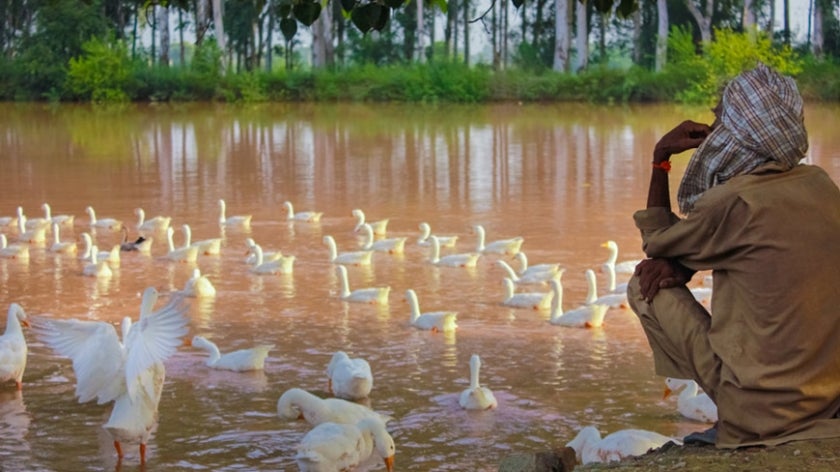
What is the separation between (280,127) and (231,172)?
12210 mm

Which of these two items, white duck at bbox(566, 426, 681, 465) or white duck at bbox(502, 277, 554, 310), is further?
white duck at bbox(502, 277, 554, 310)

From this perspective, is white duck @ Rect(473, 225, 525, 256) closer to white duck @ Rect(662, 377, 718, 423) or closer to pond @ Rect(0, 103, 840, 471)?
pond @ Rect(0, 103, 840, 471)

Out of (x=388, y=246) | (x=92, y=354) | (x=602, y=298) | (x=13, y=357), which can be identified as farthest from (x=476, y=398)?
(x=388, y=246)

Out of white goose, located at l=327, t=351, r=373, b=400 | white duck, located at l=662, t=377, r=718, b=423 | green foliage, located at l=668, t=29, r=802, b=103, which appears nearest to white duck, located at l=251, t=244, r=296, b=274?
A: white goose, located at l=327, t=351, r=373, b=400

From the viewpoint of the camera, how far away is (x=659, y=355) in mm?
4801

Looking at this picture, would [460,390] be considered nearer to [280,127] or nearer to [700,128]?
[700,128]

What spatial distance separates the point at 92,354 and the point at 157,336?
2.87 ft

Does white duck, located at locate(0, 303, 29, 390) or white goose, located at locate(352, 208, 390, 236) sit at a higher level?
white goose, located at locate(352, 208, 390, 236)

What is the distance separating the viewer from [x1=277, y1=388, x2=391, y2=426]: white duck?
7.47 meters

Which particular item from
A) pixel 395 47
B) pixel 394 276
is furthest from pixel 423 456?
pixel 395 47

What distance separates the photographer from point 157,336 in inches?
271

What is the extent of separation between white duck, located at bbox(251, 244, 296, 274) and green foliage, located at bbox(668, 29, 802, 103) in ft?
97.3

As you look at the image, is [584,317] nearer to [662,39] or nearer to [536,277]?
[536,277]

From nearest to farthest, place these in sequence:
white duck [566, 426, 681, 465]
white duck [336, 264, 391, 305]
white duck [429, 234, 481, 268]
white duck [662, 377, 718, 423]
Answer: white duck [566, 426, 681, 465]
white duck [662, 377, 718, 423]
white duck [336, 264, 391, 305]
white duck [429, 234, 481, 268]
